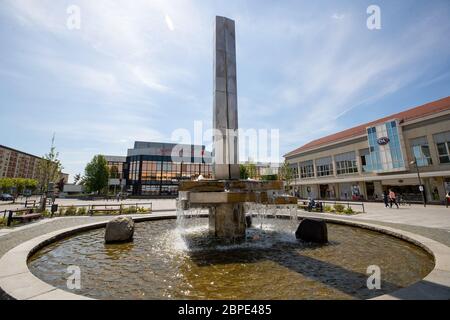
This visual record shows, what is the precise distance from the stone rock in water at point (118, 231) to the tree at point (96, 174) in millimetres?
59203

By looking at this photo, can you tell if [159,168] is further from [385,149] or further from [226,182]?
[226,182]

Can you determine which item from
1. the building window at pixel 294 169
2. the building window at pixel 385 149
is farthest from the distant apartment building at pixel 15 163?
the building window at pixel 385 149

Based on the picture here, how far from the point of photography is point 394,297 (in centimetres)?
345

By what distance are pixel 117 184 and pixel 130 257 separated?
7446 cm

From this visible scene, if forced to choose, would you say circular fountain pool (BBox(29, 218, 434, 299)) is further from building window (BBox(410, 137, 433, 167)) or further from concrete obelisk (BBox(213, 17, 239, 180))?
building window (BBox(410, 137, 433, 167))

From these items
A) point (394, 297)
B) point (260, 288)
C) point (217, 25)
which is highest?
point (217, 25)

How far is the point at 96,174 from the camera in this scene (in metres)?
59.3

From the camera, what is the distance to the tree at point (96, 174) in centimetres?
5938

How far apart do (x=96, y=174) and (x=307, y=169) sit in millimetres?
57176

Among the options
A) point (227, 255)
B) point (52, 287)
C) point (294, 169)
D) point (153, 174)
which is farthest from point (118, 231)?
point (153, 174)

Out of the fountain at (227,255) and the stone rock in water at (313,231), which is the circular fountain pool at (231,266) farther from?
the stone rock in water at (313,231)

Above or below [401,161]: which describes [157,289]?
below
